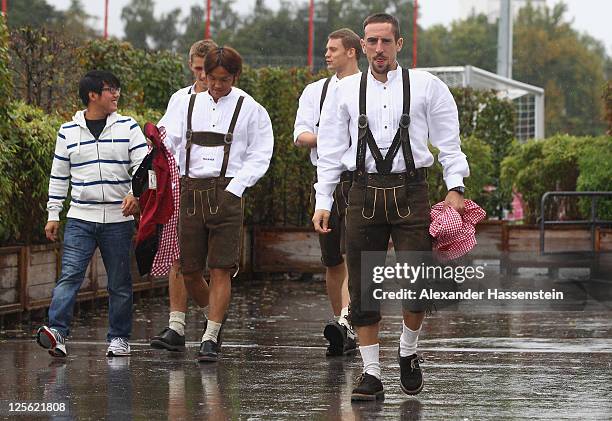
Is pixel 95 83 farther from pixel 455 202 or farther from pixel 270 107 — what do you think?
pixel 270 107

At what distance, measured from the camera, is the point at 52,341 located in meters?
9.49

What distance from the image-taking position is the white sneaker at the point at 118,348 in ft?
32.0

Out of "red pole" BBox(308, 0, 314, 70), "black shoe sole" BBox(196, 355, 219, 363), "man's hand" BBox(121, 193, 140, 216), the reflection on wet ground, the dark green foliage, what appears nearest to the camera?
the reflection on wet ground

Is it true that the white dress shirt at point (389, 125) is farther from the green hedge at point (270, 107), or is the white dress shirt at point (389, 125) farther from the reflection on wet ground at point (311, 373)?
the green hedge at point (270, 107)

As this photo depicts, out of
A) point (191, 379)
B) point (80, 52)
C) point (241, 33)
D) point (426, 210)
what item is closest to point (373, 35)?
point (426, 210)

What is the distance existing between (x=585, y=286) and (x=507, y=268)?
4.79ft

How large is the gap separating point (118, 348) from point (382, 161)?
2.69m

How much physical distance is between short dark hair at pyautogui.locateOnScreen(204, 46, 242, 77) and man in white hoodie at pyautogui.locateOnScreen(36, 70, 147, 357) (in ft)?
2.02

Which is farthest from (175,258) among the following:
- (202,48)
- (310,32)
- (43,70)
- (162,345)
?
(310,32)

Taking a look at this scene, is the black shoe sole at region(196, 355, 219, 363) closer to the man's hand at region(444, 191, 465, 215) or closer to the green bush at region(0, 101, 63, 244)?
the man's hand at region(444, 191, 465, 215)

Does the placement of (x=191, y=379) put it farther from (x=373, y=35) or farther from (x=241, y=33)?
(x=241, y=33)

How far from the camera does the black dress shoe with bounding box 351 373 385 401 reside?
784 centimetres

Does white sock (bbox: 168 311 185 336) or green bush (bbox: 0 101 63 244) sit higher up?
green bush (bbox: 0 101 63 244)

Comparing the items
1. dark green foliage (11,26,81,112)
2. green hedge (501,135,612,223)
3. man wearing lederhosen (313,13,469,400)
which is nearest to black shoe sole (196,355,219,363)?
man wearing lederhosen (313,13,469,400)
